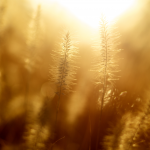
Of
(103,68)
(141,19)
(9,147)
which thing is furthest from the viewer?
(141,19)

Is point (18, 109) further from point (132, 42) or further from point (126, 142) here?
point (132, 42)

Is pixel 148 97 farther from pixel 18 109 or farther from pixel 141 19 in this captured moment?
pixel 18 109

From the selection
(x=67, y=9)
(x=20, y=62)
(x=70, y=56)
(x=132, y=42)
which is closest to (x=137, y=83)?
(x=132, y=42)

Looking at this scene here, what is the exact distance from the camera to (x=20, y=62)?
75 cm

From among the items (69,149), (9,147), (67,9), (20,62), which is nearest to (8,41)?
(20,62)

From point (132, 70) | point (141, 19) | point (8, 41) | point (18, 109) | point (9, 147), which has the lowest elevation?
point (9, 147)

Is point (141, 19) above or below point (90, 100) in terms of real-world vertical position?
above

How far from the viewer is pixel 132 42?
0.70m

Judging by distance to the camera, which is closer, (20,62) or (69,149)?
(69,149)

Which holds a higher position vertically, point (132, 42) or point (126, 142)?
point (132, 42)

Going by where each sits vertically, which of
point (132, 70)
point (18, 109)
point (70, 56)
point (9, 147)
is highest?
point (132, 70)

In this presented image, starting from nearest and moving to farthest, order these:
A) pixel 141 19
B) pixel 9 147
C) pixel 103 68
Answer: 1. pixel 103 68
2. pixel 9 147
3. pixel 141 19

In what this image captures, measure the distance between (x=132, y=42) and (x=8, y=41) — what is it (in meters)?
0.81

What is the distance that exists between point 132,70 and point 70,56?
45 centimetres
